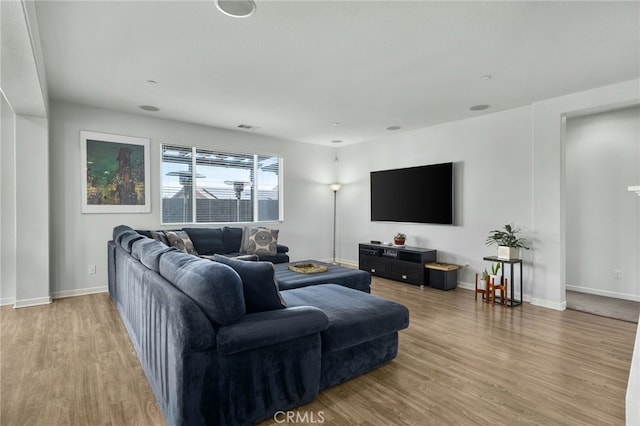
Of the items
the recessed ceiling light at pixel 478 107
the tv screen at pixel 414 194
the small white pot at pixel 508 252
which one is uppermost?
the recessed ceiling light at pixel 478 107

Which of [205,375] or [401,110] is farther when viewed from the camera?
[401,110]

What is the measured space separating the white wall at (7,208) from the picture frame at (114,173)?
711 millimetres

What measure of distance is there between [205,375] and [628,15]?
356cm

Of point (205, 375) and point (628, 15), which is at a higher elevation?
point (628, 15)

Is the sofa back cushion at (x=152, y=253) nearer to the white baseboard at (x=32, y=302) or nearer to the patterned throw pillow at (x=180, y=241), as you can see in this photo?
the patterned throw pillow at (x=180, y=241)

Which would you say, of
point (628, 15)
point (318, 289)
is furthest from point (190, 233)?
point (628, 15)

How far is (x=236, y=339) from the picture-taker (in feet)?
5.57

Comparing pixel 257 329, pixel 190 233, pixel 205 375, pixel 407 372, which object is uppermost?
pixel 190 233

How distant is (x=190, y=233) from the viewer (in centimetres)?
509

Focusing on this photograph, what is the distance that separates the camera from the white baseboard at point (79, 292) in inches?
176

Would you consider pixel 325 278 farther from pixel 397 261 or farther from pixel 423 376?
pixel 397 261

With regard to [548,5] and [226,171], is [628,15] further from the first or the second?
[226,171]

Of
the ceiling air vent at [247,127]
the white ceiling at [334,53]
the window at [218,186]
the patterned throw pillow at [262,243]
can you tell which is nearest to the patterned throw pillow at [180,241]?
the window at [218,186]

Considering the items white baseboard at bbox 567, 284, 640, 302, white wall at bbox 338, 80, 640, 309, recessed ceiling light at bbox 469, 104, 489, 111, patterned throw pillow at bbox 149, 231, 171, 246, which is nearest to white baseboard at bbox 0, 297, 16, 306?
patterned throw pillow at bbox 149, 231, 171, 246
